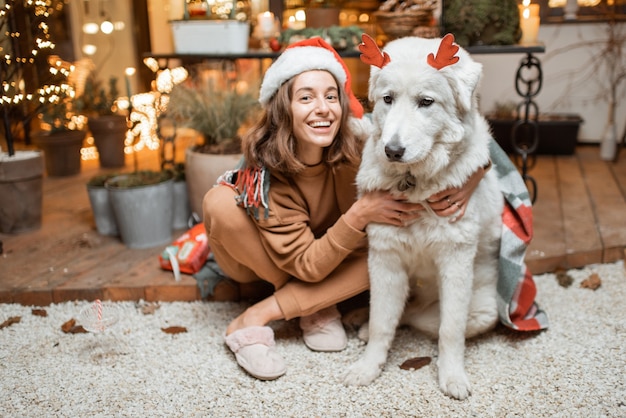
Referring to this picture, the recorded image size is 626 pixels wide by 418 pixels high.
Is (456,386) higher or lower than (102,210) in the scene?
lower

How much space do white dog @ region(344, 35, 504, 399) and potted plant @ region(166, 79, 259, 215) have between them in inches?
47.6

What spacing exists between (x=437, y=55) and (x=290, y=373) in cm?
117

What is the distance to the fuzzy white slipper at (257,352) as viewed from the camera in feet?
6.23

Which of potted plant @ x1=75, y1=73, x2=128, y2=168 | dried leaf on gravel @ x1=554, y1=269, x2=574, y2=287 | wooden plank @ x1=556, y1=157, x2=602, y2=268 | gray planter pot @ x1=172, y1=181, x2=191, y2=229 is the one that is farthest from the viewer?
potted plant @ x1=75, y1=73, x2=128, y2=168

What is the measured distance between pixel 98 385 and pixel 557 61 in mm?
4156

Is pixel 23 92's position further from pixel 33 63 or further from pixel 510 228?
pixel 510 228

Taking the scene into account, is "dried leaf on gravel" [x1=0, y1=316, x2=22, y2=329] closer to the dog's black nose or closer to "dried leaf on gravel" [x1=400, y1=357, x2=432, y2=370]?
"dried leaf on gravel" [x1=400, y1=357, x2=432, y2=370]

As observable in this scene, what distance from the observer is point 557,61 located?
4.46m

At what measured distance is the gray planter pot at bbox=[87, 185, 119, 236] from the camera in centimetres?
288

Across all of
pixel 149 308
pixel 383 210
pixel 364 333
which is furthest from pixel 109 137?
pixel 383 210

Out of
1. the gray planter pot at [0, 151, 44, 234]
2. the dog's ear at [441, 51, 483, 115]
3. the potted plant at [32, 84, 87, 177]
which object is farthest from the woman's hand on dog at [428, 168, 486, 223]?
the potted plant at [32, 84, 87, 177]

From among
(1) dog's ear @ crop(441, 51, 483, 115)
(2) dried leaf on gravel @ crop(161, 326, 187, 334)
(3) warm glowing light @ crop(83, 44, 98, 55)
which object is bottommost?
(2) dried leaf on gravel @ crop(161, 326, 187, 334)

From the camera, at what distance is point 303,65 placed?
74.5 inches

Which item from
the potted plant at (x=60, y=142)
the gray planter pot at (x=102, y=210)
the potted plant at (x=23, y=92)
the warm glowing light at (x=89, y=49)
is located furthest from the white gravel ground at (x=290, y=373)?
the warm glowing light at (x=89, y=49)
